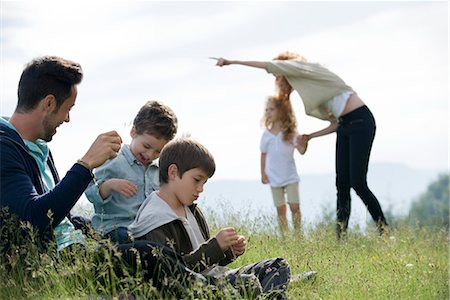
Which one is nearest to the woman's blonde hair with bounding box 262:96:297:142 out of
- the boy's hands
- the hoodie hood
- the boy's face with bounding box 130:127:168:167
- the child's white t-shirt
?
the child's white t-shirt

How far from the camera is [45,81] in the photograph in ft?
17.8

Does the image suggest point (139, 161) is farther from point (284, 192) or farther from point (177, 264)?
point (284, 192)

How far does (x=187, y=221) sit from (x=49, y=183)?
3.26 feet

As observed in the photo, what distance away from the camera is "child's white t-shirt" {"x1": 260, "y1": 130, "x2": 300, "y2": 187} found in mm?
10445

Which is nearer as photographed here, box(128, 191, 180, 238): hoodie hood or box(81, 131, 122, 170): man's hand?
box(81, 131, 122, 170): man's hand

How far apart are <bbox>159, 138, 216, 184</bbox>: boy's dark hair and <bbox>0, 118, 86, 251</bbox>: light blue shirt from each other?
668mm

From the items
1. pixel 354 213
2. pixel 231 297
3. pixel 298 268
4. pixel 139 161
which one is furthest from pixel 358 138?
pixel 231 297

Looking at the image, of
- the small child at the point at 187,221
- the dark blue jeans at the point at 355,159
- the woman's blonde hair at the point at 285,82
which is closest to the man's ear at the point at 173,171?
the small child at the point at 187,221

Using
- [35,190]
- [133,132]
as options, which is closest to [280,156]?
[133,132]

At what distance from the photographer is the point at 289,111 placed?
10211 millimetres

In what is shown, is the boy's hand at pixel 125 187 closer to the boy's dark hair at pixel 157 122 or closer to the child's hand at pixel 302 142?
the boy's dark hair at pixel 157 122

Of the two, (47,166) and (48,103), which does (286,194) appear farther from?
(48,103)

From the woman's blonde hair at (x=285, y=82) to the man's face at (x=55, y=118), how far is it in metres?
4.16

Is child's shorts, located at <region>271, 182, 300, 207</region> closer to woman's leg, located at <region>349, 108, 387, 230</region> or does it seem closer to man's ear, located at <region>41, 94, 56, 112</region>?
woman's leg, located at <region>349, 108, 387, 230</region>
